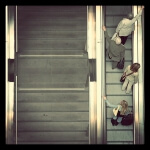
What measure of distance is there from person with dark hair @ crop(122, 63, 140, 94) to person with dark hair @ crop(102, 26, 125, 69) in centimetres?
43

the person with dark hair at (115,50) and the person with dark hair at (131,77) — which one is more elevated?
the person with dark hair at (115,50)

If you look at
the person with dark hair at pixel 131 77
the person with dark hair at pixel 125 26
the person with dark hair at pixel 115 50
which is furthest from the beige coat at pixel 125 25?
the person with dark hair at pixel 131 77

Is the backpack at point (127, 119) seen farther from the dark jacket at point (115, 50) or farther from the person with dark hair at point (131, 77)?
the dark jacket at point (115, 50)

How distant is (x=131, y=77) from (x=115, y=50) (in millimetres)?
934

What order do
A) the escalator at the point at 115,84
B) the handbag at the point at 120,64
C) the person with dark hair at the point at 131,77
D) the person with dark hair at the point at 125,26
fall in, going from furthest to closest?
1. the escalator at the point at 115,84
2. the handbag at the point at 120,64
3. the person with dark hair at the point at 125,26
4. the person with dark hair at the point at 131,77

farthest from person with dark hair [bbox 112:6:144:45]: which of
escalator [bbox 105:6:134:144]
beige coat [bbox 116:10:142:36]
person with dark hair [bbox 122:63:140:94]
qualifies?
person with dark hair [bbox 122:63:140:94]

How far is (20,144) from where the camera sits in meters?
7.77

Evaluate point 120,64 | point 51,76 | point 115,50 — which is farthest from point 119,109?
point 51,76

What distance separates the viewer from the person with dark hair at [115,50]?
6747 mm

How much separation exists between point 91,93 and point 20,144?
2.66 meters

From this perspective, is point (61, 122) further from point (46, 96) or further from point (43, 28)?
point (43, 28)

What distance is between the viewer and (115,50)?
6.94 metres

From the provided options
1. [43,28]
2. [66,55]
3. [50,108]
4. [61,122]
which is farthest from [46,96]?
[43,28]

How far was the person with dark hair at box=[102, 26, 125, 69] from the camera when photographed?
22.1 feet
